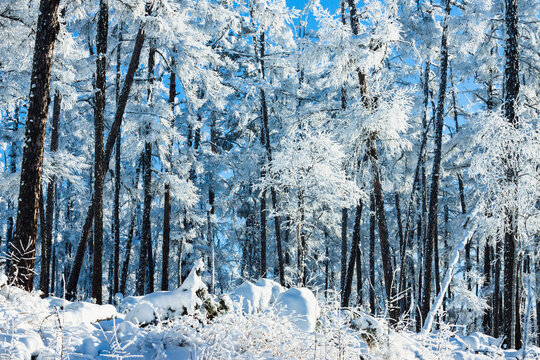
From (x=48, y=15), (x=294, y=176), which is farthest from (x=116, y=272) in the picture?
(x=48, y=15)

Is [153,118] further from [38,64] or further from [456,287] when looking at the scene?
[456,287]

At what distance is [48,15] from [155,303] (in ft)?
19.7

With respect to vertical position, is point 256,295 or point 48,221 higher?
point 48,221

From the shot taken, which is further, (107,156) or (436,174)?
(436,174)

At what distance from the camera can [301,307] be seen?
5.24 meters

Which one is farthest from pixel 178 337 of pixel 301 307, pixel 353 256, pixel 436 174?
pixel 353 256

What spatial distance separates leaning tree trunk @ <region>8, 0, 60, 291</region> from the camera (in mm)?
7090

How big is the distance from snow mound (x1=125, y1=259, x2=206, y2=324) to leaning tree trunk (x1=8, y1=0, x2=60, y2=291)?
321 cm

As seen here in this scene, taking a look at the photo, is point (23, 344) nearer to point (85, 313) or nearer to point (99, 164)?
point (85, 313)

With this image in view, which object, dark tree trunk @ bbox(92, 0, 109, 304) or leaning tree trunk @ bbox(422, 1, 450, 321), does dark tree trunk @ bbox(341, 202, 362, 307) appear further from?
dark tree trunk @ bbox(92, 0, 109, 304)

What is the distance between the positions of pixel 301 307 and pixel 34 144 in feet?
18.8

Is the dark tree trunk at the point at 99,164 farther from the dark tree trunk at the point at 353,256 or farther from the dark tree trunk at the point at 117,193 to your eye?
the dark tree trunk at the point at 353,256

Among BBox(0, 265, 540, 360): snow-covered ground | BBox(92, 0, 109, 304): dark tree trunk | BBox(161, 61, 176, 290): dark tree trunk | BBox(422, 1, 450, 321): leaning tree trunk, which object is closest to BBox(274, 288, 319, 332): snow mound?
BBox(0, 265, 540, 360): snow-covered ground

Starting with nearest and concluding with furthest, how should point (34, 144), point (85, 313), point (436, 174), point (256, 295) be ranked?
point (85, 313) → point (256, 295) → point (34, 144) → point (436, 174)
